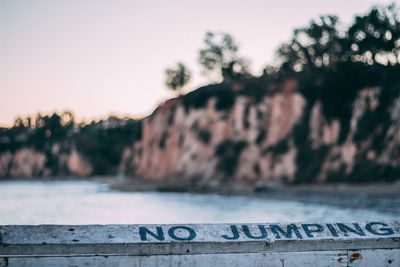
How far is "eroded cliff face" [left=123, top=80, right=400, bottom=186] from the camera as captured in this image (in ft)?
111

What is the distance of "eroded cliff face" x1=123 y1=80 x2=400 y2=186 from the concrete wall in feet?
88.2

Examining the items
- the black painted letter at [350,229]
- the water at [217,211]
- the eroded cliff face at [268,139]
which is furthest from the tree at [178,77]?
the black painted letter at [350,229]

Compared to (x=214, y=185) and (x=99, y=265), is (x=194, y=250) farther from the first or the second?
(x=214, y=185)

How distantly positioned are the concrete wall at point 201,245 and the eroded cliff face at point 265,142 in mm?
26897

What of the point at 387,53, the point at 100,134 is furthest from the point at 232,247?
the point at 100,134

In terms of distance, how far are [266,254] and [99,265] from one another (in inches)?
73.7

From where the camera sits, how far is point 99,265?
4.84 metres

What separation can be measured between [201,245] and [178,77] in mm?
67199

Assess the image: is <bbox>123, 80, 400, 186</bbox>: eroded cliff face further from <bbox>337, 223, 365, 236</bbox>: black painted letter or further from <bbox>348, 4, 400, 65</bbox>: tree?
<bbox>337, 223, 365, 236</bbox>: black painted letter

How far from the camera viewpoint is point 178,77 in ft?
234

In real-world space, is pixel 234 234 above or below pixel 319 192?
above

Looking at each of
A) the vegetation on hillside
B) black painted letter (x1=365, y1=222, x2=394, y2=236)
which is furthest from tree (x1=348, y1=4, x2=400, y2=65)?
black painted letter (x1=365, y1=222, x2=394, y2=236)

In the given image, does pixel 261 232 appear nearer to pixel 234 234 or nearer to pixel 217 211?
pixel 234 234

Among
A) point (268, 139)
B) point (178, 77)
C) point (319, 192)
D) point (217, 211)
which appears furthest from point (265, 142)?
point (178, 77)
